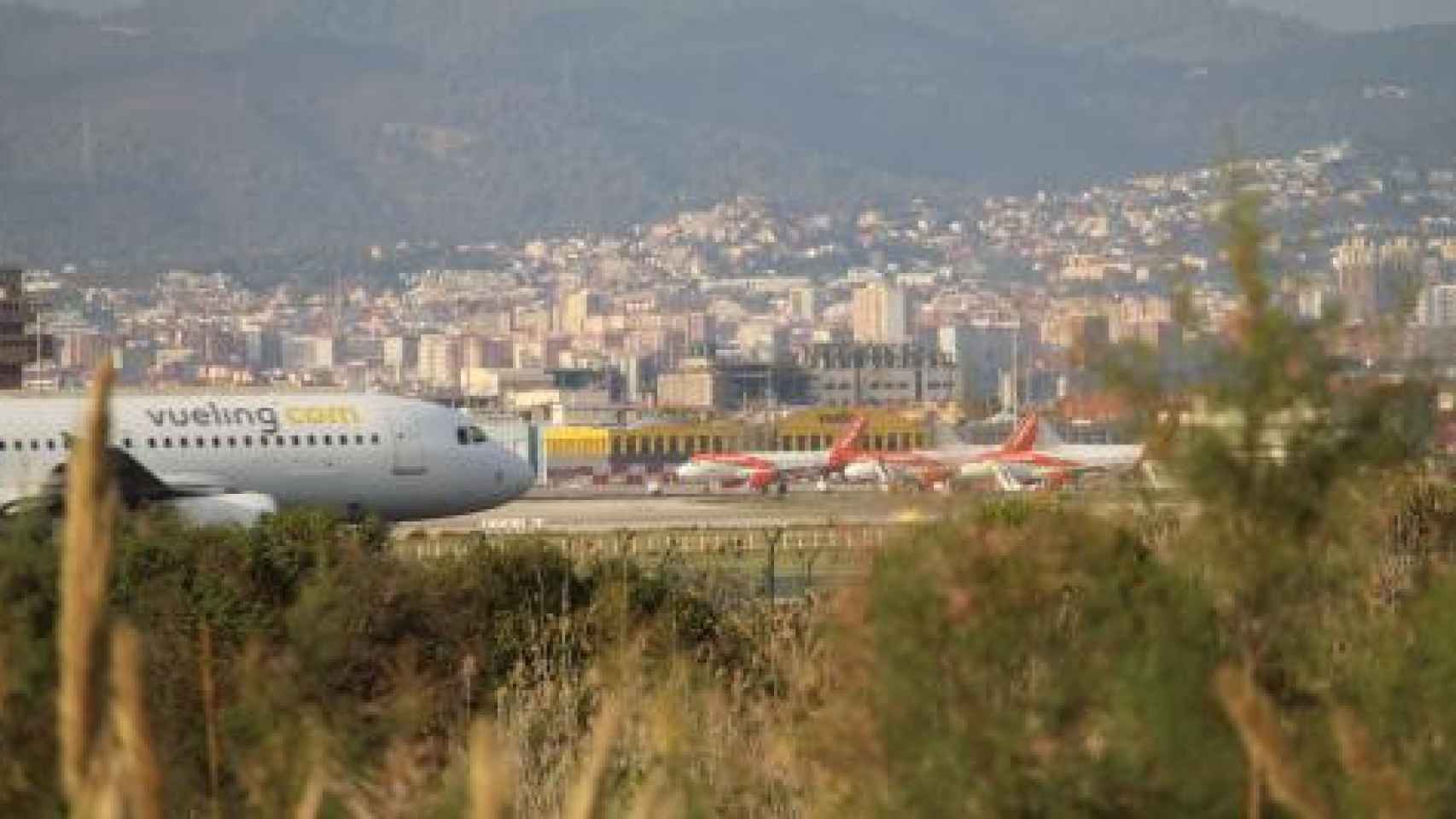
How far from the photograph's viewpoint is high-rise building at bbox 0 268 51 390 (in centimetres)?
9181

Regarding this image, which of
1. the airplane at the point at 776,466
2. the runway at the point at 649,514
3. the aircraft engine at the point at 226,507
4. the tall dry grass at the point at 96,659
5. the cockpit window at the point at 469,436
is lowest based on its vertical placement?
the runway at the point at 649,514

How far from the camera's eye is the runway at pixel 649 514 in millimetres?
53875

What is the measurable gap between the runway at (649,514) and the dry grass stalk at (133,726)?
123 ft

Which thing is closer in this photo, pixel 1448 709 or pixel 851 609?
pixel 851 609

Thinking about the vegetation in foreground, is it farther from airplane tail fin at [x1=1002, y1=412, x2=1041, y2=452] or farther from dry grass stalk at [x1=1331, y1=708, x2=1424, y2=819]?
airplane tail fin at [x1=1002, y1=412, x2=1041, y2=452]

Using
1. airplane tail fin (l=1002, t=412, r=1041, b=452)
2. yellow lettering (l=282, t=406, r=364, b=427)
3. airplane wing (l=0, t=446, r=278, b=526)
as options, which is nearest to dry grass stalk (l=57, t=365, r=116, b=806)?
airplane wing (l=0, t=446, r=278, b=526)

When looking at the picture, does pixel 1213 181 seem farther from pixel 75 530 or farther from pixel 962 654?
pixel 75 530

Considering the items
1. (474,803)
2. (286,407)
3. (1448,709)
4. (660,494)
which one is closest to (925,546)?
(1448,709)

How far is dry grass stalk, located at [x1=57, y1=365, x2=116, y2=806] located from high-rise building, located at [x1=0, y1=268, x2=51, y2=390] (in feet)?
292

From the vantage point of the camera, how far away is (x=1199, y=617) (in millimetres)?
5219

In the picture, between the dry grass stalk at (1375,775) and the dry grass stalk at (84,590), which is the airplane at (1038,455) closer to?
the dry grass stalk at (1375,775)

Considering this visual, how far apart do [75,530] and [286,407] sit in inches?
1391

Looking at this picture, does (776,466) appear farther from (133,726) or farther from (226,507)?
(133,726)

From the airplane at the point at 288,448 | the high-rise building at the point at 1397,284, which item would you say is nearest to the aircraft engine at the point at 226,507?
the airplane at the point at 288,448
